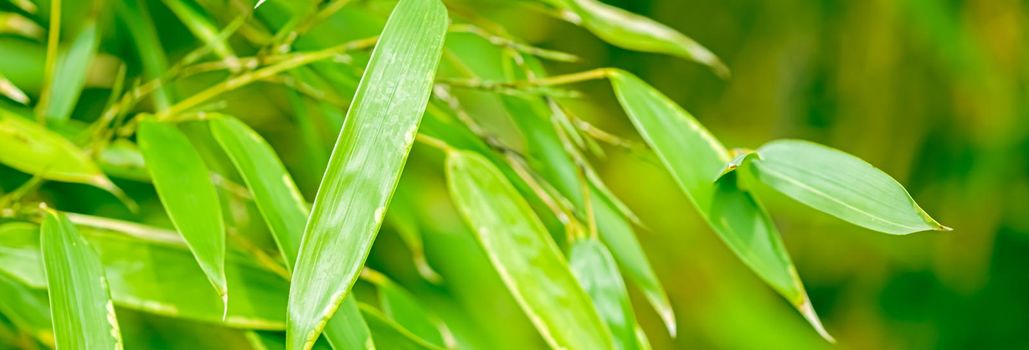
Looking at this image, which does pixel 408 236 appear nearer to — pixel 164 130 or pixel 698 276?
pixel 164 130

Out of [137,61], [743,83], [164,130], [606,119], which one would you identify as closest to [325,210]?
[164,130]

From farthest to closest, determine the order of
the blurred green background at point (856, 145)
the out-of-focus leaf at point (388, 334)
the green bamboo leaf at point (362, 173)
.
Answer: the blurred green background at point (856, 145), the out-of-focus leaf at point (388, 334), the green bamboo leaf at point (362, 173)

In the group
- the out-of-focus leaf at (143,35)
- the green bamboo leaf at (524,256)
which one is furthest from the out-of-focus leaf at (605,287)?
the out-of-focus leaf at (143,35)

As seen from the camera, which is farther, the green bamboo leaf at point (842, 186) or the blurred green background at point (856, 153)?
the blurred green background at point (856, 153)

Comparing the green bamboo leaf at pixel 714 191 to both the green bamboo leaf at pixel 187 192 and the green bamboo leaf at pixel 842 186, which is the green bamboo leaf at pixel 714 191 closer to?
the green bamboo leaf at pixel 842 186

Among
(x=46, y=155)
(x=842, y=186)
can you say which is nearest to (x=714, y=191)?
(x=842, y=186)

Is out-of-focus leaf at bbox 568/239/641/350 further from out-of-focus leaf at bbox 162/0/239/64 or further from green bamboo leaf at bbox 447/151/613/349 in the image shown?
out-of-focus leaf at bbox 162/0/239/64
